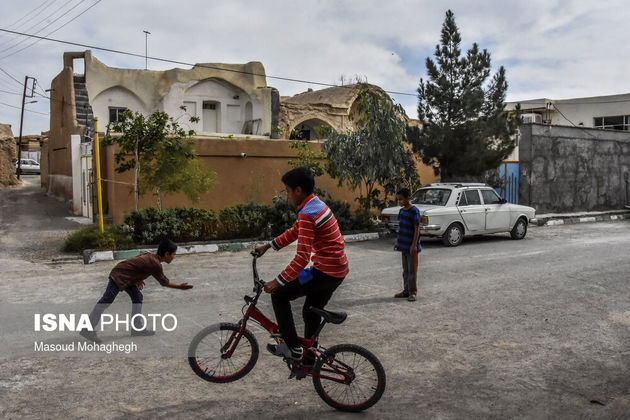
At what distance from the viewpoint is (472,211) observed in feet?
47.0

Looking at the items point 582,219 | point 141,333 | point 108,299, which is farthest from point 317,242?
point 582,219

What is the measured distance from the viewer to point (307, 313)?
4.40 metres

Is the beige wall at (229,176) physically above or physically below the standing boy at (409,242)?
above

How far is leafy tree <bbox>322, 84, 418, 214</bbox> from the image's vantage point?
50.4 ft

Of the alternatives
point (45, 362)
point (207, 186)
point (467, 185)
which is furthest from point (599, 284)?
point (207, 186)

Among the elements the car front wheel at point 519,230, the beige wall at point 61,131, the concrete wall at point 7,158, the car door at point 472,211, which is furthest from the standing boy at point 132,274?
the concrete wall at point 7,158

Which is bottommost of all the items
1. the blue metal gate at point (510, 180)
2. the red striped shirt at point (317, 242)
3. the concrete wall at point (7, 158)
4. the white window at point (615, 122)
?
the red striped shirt at point (317, 242)

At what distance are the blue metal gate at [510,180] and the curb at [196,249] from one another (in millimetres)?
7576

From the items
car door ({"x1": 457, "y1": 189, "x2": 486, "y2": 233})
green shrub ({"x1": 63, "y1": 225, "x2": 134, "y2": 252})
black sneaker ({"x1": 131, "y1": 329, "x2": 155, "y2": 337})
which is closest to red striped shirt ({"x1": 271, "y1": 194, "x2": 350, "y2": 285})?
black sneaker ({"x1": 131, "y1": 329, "x2": 155, "y2": 337})

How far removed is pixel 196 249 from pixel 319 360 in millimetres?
9005

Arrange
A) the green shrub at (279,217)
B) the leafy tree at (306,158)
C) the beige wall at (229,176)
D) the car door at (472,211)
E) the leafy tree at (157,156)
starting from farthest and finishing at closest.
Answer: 1. the leafy tree at (306,158)
2. the beige wall at (229,176)
3. the green shrub at (279,217)
4. the car door at (472,211)
5. the leafy tree at (157,156)

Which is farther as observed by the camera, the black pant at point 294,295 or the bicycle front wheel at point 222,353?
the bicycle front wheel at point 222,353

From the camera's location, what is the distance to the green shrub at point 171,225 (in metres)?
12.7

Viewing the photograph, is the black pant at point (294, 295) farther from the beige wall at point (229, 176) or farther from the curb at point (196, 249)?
the beige wall at point (229, 176)
